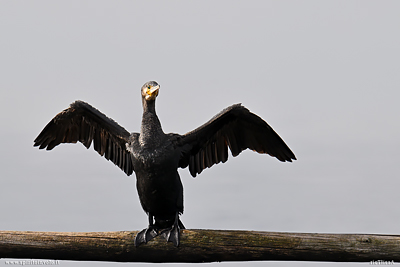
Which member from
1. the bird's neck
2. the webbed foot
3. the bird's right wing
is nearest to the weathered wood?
the webbed foot

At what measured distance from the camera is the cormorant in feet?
13.5

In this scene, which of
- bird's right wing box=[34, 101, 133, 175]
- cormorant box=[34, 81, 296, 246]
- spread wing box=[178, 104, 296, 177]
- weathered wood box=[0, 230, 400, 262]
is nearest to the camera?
weathered wood box=[0, 230, 400, 262]

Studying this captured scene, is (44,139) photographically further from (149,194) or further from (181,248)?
(181,248)

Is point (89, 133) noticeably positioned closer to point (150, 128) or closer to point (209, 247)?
point (150, 128)

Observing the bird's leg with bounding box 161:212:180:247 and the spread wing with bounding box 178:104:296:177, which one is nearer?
the bird's leg with bounding box 161:212:180:247

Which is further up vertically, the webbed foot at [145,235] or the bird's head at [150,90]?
the bird's head at [150,90]

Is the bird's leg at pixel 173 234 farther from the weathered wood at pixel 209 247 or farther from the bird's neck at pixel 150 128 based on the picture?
the bird's neck at pixel 150 128

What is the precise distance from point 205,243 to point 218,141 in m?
1.07

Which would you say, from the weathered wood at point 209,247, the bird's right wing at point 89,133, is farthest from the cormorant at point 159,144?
the weathered wood at point 209,247

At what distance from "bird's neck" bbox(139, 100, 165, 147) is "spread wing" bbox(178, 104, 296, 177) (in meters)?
0.31

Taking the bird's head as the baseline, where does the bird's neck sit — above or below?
below

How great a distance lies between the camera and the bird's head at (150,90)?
13.6 ft

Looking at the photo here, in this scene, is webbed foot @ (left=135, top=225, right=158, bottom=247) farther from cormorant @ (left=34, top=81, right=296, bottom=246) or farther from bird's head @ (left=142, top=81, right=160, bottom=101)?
bird's head @ (left=142, top=81, right=160, bottom=101)

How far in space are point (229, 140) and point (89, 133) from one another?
1.41 metres
